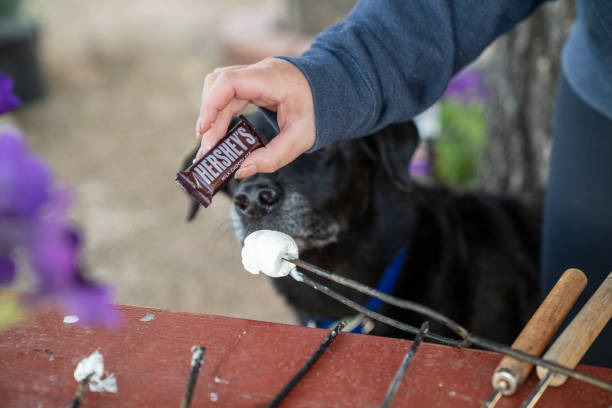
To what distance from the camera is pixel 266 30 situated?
5.20 m

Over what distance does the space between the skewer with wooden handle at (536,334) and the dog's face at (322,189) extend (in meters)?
0.93

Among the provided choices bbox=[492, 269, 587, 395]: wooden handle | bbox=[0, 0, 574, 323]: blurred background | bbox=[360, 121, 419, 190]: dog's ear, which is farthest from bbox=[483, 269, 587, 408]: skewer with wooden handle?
bbox=[0, 0, 574, 323]: blurred background

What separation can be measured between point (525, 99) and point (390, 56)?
1.89 meters

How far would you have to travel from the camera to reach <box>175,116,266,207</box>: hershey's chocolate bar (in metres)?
1.02

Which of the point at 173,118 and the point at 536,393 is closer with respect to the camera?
the point at 536,393

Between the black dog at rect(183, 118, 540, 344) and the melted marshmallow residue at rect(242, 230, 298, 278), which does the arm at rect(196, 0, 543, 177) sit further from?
the black dog at rect(183, 118, 540, 344)

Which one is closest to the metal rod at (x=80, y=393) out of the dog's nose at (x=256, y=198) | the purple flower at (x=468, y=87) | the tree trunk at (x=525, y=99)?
the dog's nose at (x=256, y=198)

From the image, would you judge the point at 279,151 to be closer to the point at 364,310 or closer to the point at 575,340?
the point at 364,310

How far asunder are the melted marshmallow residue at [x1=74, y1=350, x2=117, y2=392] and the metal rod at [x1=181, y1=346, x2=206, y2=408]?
0.12 m

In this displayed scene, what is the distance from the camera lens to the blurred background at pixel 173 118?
2943 millimetres

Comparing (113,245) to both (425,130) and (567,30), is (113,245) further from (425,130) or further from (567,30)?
(567,30)

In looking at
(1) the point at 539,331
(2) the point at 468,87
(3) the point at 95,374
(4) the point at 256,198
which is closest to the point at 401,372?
(1) the point at 539,331

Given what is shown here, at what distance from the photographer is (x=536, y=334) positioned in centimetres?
83

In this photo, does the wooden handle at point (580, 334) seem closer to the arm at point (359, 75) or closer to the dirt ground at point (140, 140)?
the arm at point (359, 75)
